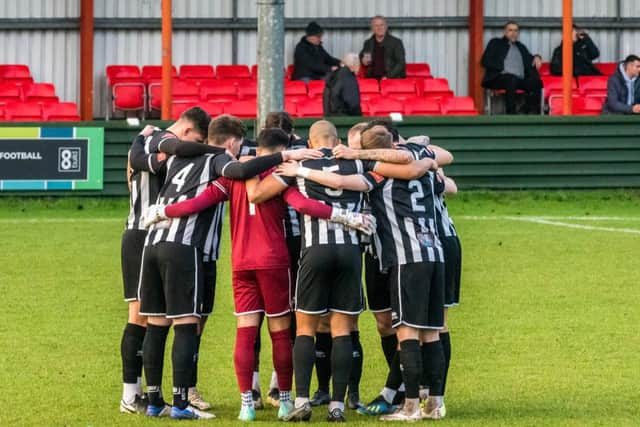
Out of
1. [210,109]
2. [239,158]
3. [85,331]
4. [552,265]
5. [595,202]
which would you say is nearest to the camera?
[239,158]

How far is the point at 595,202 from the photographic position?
75.8 feet

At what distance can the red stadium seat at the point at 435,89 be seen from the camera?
2755 centimetres

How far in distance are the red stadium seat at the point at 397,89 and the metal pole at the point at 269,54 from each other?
10732mm

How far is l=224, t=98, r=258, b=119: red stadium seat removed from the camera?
25.0m

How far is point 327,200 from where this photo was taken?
28.9ft

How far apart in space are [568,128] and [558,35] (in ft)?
22.6

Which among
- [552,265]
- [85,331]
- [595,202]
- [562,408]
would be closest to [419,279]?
[562,408]

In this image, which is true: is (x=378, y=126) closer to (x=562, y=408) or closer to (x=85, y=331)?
(x=562, y=408)

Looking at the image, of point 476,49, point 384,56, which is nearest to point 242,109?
point 384,56

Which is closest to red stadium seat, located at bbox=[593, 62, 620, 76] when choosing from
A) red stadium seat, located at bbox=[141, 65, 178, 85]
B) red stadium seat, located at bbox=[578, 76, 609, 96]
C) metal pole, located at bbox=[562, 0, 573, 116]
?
red stadium seat, located at bbox=[578, 76, 609, 96]

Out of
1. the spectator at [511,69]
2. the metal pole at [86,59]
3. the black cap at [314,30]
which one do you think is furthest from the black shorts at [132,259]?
the metal pole at [86,59]

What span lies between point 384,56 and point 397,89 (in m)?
0.77

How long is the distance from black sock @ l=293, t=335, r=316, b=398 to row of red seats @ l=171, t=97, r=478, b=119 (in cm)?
1630

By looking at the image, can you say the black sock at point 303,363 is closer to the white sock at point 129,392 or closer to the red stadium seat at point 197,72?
the white sock at point 129,392
